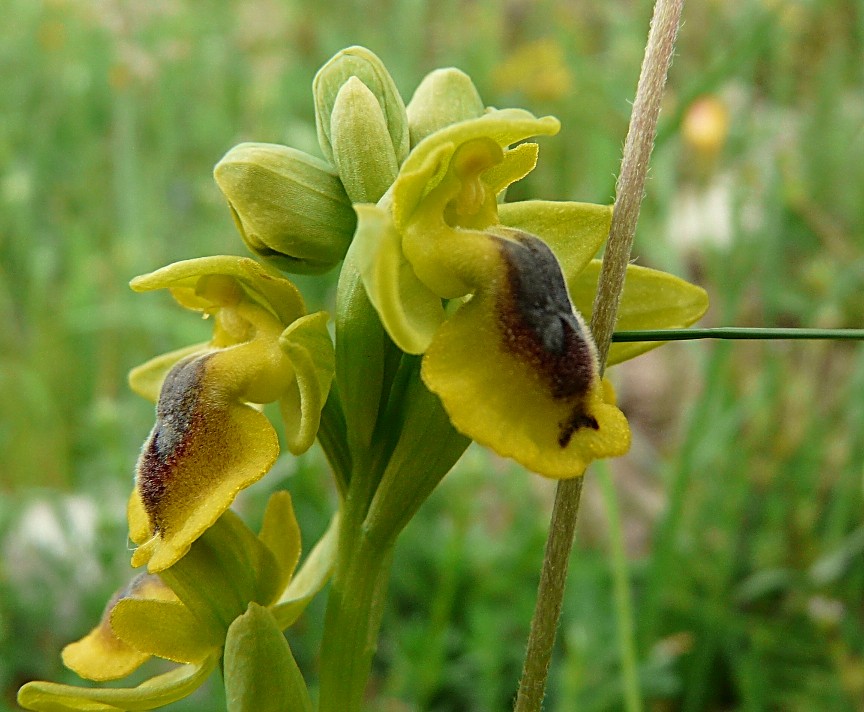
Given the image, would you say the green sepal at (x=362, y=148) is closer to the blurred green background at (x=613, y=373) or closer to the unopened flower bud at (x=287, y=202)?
the unopened flower bud at (x=287, y=202)

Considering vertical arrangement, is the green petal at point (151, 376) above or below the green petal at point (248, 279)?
below

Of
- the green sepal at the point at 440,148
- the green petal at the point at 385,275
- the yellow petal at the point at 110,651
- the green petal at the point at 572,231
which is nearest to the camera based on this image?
the green petal at the point at 385,275

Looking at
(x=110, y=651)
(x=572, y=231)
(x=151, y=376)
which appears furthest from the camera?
(x=151, y=376)

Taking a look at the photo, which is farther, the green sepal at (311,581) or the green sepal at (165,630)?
the green sepal at (311,581)

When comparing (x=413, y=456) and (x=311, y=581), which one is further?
(x=311, y=581)

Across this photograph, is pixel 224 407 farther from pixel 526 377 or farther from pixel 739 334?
pixel 739 334

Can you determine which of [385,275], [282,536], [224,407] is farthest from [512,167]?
[282,536]

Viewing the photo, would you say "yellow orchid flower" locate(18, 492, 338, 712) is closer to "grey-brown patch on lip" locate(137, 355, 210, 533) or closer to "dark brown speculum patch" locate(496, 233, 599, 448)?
"grey-brown patch on lip" locate(137, 355, 210, 533)

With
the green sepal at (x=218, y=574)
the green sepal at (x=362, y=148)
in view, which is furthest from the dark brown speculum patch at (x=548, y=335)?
the green sepal at (x=218, y=574)
